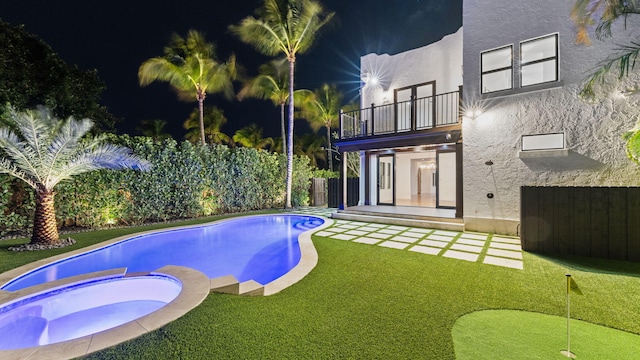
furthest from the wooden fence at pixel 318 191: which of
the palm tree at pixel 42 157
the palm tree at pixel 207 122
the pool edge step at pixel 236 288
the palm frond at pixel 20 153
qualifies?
the palm tree at pixel 207 122

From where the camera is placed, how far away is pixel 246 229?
976 cm

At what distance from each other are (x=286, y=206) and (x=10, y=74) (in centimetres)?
1173

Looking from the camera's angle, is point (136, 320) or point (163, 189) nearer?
point (136, 320)

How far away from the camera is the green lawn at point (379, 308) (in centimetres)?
246

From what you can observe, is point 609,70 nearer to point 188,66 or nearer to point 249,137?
point 188,66

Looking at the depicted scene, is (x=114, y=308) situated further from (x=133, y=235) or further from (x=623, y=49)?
(x=623, y=49)

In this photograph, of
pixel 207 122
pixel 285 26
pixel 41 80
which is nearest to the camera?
pixel 41 80

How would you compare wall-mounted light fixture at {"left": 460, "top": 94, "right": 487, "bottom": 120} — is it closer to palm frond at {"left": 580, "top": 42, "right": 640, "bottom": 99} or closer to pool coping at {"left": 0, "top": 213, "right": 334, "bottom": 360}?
palm frond at {"left": 580, "top": 42, "right": 640, "bottom": 99}

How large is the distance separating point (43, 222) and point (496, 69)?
1267 cm

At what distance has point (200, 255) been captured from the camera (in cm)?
665

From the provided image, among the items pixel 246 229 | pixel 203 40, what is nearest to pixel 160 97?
pixel 203 40

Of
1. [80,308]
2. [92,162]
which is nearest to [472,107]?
[80,308]

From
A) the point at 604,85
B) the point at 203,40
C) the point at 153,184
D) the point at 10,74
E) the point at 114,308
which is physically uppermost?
the point at 203,40

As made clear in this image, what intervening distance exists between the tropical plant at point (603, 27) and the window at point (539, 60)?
65 centimetres
